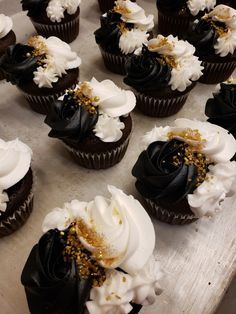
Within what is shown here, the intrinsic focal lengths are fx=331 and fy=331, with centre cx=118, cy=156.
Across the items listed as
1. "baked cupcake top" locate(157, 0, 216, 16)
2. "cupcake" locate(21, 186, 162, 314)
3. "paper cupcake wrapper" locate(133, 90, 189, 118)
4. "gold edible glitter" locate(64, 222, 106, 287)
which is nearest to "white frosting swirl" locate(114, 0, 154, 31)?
"baked cupcake top" locate(157, 0, 216, 16)

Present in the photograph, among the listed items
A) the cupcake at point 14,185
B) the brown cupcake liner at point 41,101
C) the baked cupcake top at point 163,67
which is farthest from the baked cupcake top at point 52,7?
the cupcake at point 14,185

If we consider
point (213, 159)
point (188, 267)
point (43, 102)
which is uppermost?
point (213, 159)

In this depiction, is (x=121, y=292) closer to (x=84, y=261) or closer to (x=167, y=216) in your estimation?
(x=84, y=261)

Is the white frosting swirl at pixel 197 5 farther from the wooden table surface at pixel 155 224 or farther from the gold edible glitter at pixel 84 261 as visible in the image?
the gold edible glitter at pixel 84 261

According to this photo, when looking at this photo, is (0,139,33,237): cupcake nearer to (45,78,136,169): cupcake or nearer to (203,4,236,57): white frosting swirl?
(45,78,136,169): cupcake

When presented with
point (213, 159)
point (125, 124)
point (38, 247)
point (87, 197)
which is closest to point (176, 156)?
point (213, 159)

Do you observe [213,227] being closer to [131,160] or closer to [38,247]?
[131,160]

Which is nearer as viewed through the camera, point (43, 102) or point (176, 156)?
point (176, 156)
